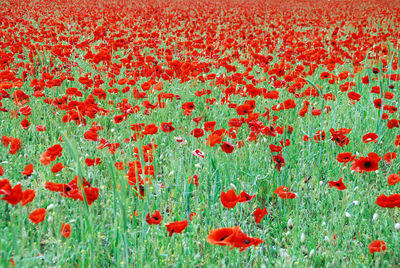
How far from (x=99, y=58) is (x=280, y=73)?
1.91 m

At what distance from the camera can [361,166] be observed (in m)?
1.79

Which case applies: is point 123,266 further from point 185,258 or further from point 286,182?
point 286,182

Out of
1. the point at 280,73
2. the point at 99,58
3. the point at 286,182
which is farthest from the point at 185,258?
the point at 99,58

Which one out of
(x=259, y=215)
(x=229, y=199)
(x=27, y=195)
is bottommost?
(x=259, y=215)

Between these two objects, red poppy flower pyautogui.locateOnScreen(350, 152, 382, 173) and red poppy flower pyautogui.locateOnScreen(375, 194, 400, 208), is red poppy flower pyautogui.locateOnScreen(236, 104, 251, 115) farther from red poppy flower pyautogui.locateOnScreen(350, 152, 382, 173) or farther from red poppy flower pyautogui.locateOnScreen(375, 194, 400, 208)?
red poppy flower pyautogui.locateOnScreen(375, 194, 400, 208)

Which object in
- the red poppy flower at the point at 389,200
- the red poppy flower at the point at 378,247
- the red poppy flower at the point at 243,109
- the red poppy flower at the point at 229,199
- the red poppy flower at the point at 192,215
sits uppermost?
the red poppy flower at the point at 243,109

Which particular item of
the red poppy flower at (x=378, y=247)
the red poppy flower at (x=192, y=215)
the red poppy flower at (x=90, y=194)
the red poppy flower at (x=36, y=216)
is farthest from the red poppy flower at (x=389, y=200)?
the red poppy flower at (x=36, y=216)

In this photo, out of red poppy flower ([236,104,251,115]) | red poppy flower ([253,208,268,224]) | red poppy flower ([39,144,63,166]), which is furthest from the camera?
red poppy flower ([236,104,251,115])

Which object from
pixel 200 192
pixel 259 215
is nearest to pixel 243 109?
pixel 200 192

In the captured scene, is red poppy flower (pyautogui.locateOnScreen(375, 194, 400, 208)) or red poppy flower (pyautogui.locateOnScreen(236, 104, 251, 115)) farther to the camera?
red poppy flower (pyautogui.locateOnScreen(236, 104, 251, 115))

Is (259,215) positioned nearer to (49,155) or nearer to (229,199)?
(229,199)

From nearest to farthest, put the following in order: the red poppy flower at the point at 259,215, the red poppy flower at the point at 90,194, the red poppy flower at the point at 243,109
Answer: the red poppy flower at the point at 90,194 < the red poppy flower at the point at 259,215 < the red poppy flower at the point at 243,109

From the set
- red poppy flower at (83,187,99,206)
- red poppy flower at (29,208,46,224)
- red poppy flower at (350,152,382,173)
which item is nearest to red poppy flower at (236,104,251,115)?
red poppy flower at (350,152,382,173)

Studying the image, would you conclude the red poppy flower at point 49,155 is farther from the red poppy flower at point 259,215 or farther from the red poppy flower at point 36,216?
the red poppy flower at point 259,215
